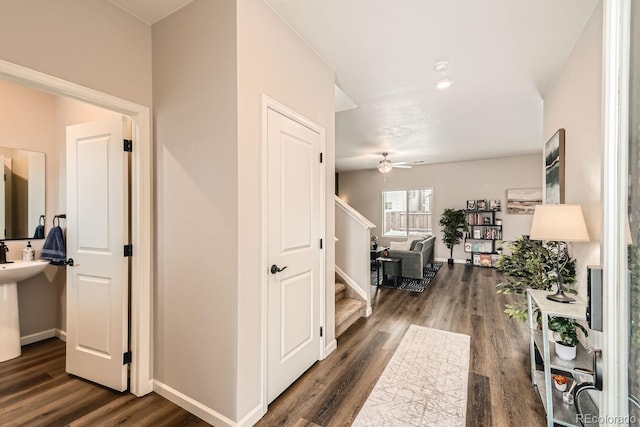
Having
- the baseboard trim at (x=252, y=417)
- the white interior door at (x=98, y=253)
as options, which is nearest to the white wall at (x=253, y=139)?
the baseboard trim at (x=252, y=417)

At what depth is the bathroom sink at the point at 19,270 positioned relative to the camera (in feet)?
7.57

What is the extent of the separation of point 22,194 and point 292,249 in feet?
9.48

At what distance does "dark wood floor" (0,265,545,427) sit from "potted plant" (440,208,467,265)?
4.24 m

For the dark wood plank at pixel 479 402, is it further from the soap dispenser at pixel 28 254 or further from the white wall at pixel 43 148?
the soap dispenser at pixel 28 254

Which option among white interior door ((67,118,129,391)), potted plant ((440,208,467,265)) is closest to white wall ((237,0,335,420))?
white interior door ((67,118,129,391))

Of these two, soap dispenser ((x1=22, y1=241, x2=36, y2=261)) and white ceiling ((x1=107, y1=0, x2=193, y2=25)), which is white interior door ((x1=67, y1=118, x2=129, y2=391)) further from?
soap dispenser ((x1=22, y1=241, x2=36, y2=261))

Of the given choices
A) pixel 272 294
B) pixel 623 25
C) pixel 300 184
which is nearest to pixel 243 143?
pixel 300 184

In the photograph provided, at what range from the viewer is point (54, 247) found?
8.43 ft

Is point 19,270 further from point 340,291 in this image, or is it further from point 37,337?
point 340,291

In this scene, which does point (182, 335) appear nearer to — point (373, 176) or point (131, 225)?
point (131, 225)

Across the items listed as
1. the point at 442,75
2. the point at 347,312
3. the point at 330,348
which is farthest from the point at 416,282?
the point at 442,75

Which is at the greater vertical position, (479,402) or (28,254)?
(28,254)

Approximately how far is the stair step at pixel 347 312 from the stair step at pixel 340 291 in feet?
0.17

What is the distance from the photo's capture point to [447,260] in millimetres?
7637
